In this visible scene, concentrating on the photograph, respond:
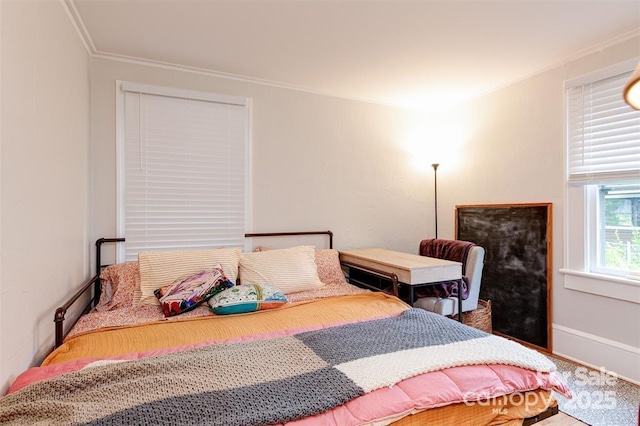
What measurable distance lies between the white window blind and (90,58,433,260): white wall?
57.2 inches

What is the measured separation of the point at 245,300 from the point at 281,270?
49 centimetres

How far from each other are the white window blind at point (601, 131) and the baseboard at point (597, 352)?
1.13 meters

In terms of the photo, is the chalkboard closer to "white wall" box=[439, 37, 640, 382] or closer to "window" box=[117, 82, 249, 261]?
"white wall" box=[439, 37, 640, 382]

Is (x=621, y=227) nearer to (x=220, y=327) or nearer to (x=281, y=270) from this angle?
(x=281, y=270)

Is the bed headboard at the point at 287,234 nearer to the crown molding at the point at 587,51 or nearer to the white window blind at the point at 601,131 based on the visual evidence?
the white window blind at the point at 601,131

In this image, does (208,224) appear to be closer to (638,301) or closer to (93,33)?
(93,33)

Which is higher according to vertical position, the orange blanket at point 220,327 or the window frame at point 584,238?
the window frame at point 584,238

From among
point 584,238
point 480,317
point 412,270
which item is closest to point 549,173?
point 584,238

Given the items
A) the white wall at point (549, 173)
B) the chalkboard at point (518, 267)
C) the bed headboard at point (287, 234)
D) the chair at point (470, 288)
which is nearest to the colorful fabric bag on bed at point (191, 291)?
the bed headboard at point (287, 234)

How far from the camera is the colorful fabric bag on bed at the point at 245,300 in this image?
6.59 ft

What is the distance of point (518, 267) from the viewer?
9.37 feet

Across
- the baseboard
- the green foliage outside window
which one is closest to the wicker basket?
the baseboard

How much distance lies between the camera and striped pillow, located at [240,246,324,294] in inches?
95.9

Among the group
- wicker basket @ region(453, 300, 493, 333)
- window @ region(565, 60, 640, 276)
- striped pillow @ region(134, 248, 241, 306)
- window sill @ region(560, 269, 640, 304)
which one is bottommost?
wicker basket @ region(453, 300, 493, 333)
